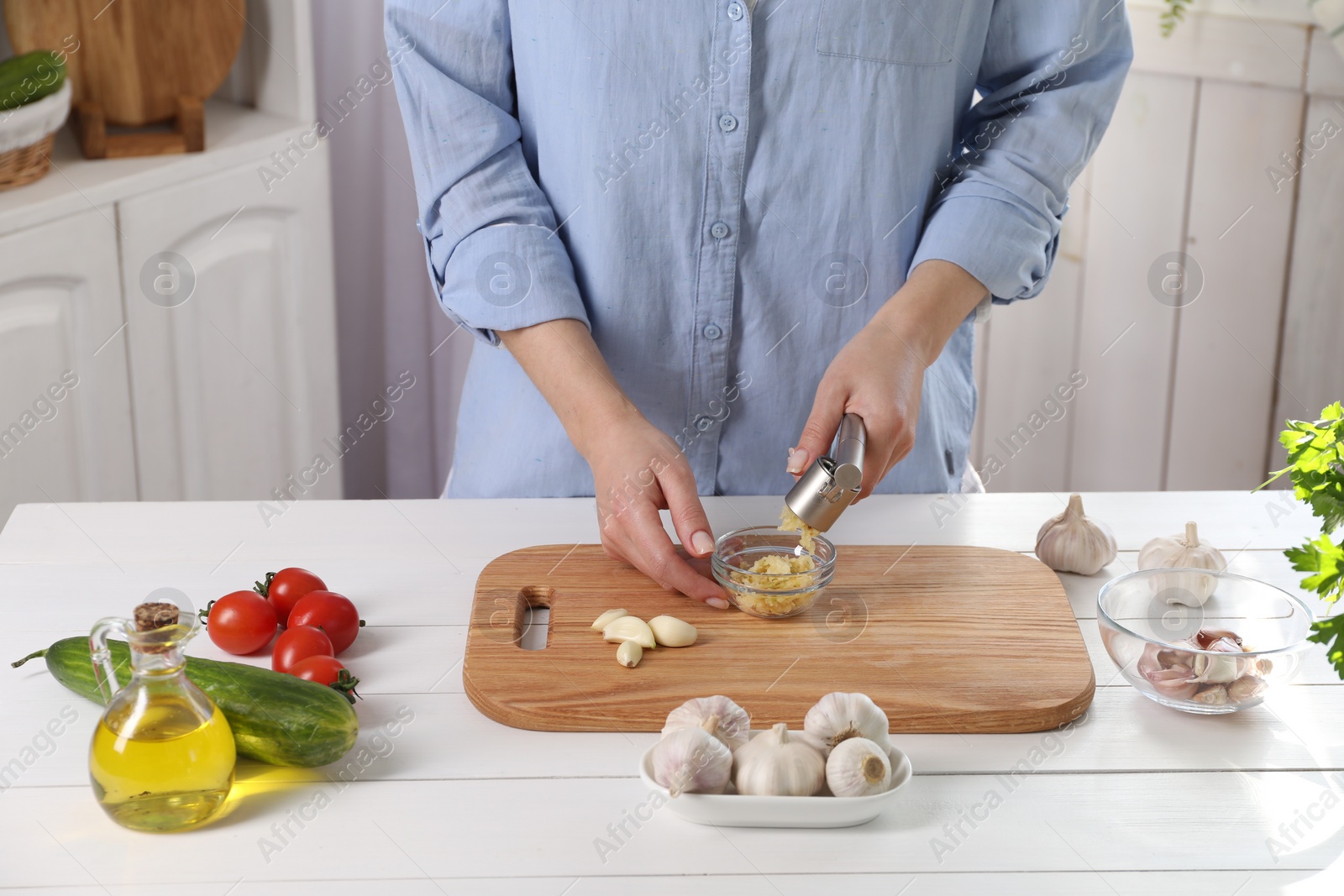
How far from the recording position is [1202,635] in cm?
101

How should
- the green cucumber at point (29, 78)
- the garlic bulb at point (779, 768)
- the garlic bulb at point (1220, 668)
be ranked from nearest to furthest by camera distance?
the garlic bulb at point (779, 768) → the garlic bulb at point (1220, 668) → the green cucumber at point (29, 78)

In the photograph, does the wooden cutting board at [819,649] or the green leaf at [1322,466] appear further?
the wooden cutting board at [819,649]

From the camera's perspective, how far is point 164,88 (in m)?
2.01

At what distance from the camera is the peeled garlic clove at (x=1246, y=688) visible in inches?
36.9

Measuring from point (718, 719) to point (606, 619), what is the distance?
213 mm

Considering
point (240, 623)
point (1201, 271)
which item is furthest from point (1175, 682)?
point (1201, 271)

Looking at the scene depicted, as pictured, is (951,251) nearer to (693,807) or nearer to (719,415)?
(719,415)

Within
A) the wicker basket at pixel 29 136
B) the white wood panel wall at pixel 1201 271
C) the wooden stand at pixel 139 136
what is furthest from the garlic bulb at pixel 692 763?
the white wood panel wall at pixel 1201 271

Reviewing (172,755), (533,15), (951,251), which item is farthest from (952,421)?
(172,755)

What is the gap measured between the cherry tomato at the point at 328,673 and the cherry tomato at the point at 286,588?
4.6 inches

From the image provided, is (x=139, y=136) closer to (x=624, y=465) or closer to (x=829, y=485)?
(x=624, y=465)

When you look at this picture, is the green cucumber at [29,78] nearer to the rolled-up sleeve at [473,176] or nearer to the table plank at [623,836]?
the rolled-up sleeve at [473,176]

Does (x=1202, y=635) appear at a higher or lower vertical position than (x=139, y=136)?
lower

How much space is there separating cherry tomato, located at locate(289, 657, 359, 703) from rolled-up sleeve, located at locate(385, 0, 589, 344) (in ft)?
1.38
